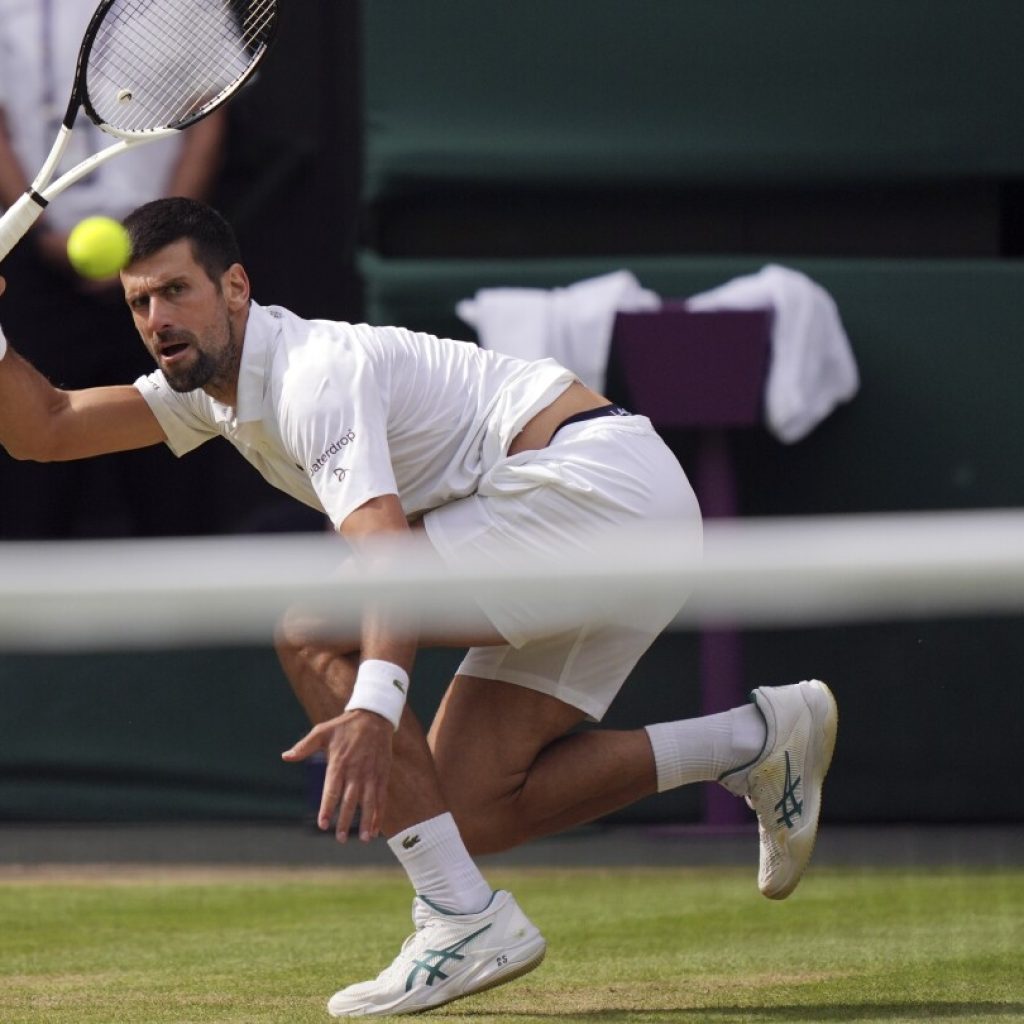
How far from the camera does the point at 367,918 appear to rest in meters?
4.20

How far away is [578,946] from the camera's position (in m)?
3.73

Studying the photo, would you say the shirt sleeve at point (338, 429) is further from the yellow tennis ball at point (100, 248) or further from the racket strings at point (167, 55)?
the racket strings at point (167, 55)

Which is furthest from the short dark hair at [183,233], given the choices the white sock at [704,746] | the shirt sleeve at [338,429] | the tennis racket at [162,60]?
the white sock at [704,746]

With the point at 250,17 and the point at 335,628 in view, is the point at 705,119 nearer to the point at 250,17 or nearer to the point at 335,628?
the point at 250,17

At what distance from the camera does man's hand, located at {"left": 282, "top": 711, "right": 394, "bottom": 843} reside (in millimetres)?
2586

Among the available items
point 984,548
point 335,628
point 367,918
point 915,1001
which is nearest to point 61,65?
point 367,918

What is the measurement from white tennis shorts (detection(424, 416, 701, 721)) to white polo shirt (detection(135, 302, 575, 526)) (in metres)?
0.07

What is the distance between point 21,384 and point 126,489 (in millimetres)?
2359

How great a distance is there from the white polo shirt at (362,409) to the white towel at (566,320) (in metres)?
1.65

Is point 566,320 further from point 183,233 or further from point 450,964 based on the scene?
point 450,964

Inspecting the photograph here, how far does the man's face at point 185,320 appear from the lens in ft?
10.3

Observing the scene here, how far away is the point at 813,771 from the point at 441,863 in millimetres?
747

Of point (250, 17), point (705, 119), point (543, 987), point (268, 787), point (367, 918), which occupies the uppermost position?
point (250, 17)

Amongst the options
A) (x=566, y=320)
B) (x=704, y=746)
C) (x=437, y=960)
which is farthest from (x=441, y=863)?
(x=566, y=320)
